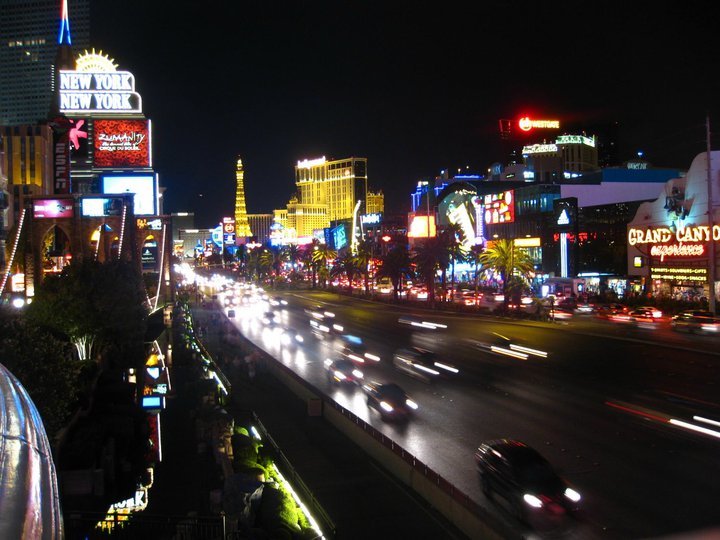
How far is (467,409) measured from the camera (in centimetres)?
2402

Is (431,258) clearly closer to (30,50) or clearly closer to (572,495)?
(572,495)

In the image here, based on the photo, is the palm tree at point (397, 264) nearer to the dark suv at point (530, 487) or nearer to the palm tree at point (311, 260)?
the palm tree at point (311, 260)

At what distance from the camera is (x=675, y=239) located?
56.3 metres

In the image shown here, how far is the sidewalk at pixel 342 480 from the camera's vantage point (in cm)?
1379

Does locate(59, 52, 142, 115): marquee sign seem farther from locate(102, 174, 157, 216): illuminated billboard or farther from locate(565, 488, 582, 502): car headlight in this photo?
locate(565, 488, 582, 502): car headlight

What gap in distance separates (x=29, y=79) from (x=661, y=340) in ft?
605

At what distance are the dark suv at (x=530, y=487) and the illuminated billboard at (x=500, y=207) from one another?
82.8m

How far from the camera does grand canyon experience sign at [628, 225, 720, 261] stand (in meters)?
52.6

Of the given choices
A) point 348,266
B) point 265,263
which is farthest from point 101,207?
point 265,263

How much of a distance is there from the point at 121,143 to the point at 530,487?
75452 mm

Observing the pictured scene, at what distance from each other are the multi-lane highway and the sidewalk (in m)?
1.66

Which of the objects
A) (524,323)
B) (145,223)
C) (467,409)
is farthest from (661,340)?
(145,223)

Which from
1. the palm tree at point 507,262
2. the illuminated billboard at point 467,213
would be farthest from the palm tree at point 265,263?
the palm tree at point 507,262

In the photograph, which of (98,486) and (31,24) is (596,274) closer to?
(98,486)
